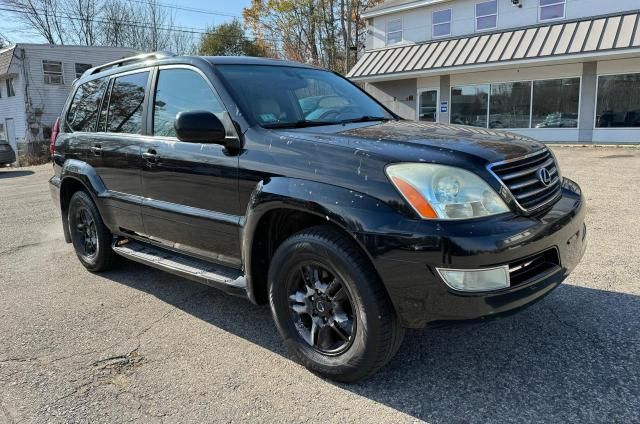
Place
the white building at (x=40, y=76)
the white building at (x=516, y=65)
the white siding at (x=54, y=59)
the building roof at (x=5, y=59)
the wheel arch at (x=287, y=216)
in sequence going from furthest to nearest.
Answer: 1. the white siding at (x=54, y=59)
2. the white building at (x=40, y=76)
3. the building roof at (x=5, y=59)
4. the white building at (x=516, y=65)
5. the wheel arch at (x=287, y=216)

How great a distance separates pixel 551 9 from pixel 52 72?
81.3ft

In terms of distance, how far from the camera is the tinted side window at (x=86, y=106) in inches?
186

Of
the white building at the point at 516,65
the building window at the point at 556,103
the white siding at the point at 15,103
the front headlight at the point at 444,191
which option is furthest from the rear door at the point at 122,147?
the white siding at the point at 15,103

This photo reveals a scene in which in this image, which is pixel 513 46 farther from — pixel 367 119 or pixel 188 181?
pixel 188 181

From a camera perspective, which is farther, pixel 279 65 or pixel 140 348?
pixel 279 65

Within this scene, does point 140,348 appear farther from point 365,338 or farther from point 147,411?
point 365,338

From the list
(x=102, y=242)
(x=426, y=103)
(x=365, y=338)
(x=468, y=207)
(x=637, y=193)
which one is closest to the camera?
(x=468, y=207)

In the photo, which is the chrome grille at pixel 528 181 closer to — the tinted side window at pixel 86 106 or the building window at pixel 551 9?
the tinted side window at pixel 86 106

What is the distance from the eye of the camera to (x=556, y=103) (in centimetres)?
1786

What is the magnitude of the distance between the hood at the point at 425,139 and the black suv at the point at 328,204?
17mm

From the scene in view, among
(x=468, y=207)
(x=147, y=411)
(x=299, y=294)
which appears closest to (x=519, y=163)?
(x=468, y=207)

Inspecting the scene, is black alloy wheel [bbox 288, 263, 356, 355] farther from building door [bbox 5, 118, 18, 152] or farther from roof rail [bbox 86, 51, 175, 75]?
building door [bbox 5, 118, 18, 152]

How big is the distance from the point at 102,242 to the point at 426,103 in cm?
1881

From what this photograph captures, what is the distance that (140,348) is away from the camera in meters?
3.31
